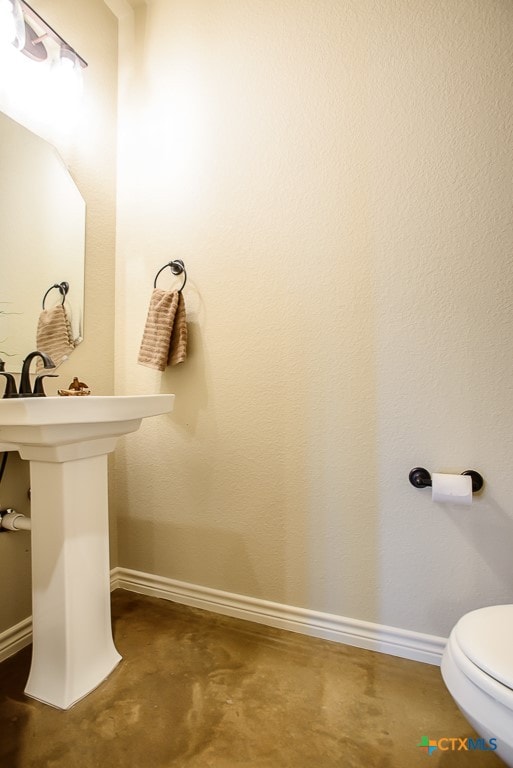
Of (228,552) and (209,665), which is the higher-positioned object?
(228,552)

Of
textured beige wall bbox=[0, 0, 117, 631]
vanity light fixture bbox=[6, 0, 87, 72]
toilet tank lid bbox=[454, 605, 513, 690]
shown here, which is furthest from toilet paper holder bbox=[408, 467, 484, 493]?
vanity light fixture bbox=[6, 0, 87, 72]

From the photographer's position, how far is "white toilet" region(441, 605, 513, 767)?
59 cm

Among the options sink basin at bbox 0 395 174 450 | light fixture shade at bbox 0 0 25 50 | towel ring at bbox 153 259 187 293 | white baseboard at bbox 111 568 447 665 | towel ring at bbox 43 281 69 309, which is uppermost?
light fixture shade at bbox 0 0 25 50

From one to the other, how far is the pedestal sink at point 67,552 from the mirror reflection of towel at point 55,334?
437mm

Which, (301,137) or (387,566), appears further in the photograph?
(301,137)

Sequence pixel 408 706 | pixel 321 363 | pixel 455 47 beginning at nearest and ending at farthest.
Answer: pixel 408 706 → pixel 455 47 → pixel 321 363

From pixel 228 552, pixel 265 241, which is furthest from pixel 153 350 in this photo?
pixel 228 552

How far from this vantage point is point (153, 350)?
1.45m

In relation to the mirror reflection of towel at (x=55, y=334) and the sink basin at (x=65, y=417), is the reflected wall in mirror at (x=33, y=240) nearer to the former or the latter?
the mirror reflection of towel at (x=55, y=334)

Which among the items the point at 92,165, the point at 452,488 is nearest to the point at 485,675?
the point at 452,488

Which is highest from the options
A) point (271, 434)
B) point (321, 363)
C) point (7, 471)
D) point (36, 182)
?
point (36, 182)

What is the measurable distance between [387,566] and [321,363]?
717 mm

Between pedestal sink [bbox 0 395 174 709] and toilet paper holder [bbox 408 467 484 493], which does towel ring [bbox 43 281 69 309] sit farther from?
toilet paper holder [bbox 408 467 484 493]

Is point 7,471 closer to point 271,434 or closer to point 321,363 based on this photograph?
point 271,434
